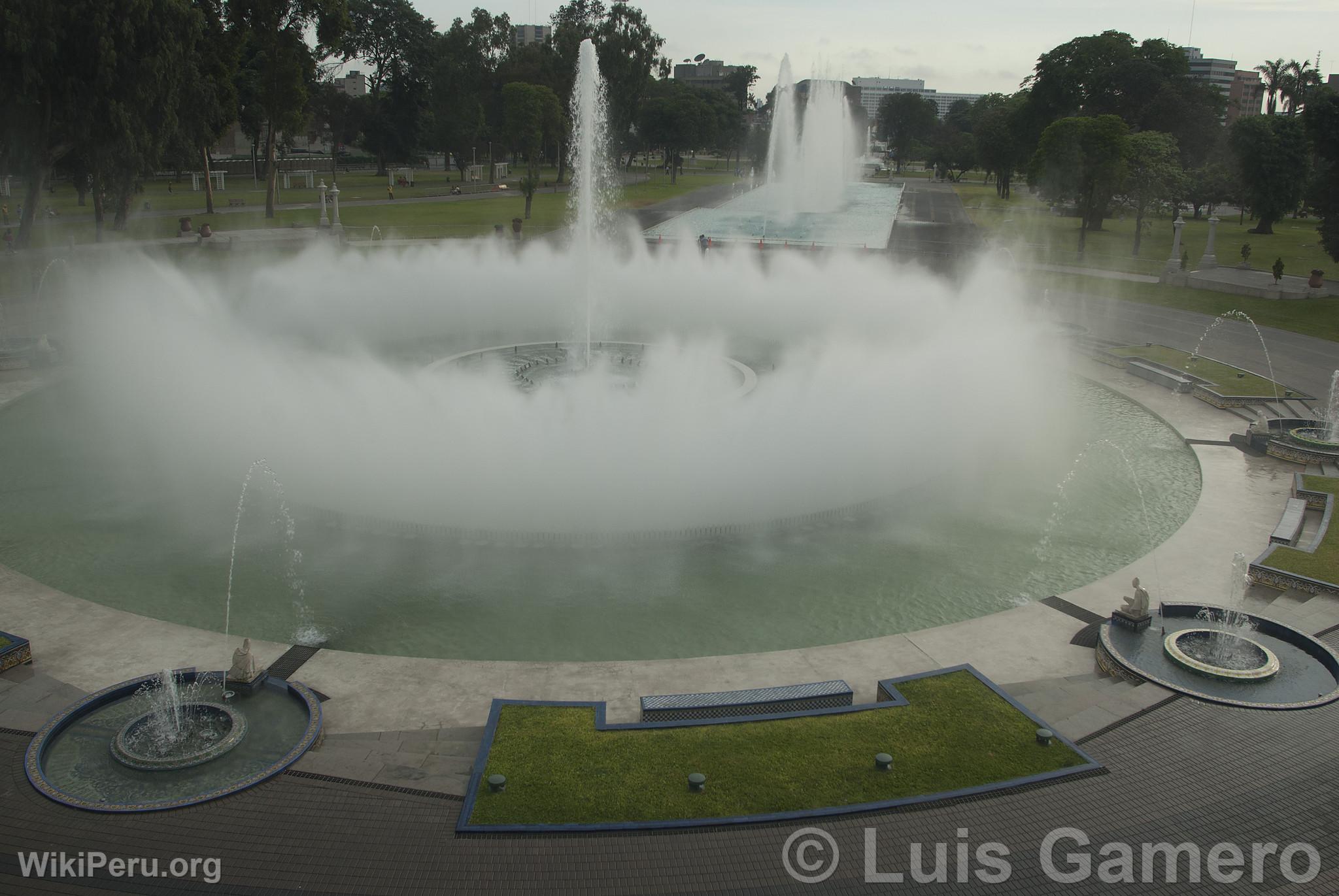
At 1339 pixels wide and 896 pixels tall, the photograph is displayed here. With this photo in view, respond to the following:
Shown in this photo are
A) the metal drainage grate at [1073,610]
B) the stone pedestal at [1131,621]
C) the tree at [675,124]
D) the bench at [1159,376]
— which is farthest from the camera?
the tree at [675,124]

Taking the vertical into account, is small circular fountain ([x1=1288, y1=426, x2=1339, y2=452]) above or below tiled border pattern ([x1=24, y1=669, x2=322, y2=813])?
above

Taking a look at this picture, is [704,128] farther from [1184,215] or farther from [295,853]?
[295,853]

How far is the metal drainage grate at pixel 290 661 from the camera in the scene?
41.3 ft

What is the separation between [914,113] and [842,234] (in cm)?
11815

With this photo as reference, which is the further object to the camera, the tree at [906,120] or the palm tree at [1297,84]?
the tree at [906,120]

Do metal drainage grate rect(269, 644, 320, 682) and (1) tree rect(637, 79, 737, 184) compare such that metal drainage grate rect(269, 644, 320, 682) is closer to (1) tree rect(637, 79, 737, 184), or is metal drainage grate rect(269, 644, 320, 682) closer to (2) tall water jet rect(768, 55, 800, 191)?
(2) tall water jet rect(768, 55, 800, 191)

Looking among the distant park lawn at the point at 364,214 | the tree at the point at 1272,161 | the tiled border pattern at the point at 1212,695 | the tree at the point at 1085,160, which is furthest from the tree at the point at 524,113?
the tiled border pattern at the point at 1212,695

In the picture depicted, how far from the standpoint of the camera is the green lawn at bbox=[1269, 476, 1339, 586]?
15.8 metres

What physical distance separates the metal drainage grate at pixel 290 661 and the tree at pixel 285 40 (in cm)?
4953

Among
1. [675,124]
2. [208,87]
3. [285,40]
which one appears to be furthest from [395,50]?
[208,87]

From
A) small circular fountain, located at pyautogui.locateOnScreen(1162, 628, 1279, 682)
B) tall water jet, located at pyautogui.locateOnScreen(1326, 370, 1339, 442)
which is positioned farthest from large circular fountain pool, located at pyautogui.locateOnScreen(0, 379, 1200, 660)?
tall water jet, located at pyautogui.locateOnScreen(1326, 370, 1339, 442)

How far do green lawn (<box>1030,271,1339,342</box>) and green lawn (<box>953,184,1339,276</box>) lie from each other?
5.14 metres

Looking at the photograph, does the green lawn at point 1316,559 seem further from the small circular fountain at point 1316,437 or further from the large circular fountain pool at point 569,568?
the small circular fountain at point 1316,437

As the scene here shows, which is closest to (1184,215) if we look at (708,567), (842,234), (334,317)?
(842,234)
